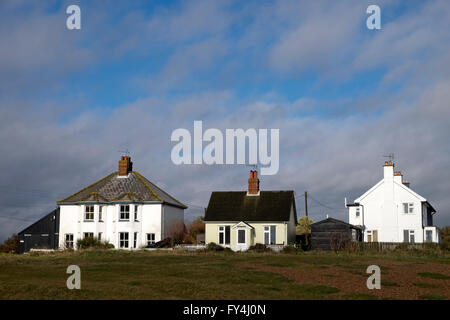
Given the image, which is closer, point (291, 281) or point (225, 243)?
point (291, 281)

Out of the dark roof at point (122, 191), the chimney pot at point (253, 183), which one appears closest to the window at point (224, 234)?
the chimney pot at point (253, 183)

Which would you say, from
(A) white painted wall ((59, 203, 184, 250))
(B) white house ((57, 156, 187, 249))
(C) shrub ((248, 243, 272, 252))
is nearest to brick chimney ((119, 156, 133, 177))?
(B) white house ((57, 156, 187, 249))

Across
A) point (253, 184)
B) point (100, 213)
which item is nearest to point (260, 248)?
point (253, 184)

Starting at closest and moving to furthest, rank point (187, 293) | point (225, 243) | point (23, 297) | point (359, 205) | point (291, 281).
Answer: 1. point (23, 297)
2. point (187, 293)
3. point (291, 281)
4. point (225, 243)
5. point (359, 205)

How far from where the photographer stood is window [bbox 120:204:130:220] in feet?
174

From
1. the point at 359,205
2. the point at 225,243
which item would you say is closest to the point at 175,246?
the point at 225,243

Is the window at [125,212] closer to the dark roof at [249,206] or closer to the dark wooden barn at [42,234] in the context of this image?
the dark roof at [249,206]

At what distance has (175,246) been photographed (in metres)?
47.1

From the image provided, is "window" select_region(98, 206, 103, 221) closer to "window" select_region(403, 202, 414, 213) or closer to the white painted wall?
the white painted wall

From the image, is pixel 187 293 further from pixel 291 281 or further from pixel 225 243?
pixel 225 243

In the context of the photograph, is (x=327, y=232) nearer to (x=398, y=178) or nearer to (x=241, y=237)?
(x=241, y=237)

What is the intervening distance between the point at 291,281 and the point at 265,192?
112ft

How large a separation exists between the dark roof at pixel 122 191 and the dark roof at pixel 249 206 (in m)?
5.27
